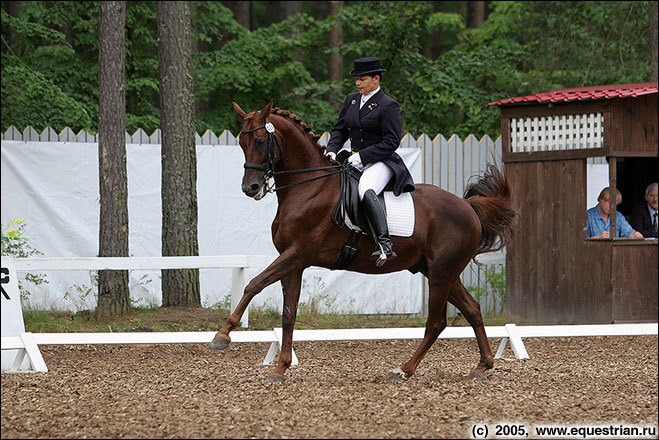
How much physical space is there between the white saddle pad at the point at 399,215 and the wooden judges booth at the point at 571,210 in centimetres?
482

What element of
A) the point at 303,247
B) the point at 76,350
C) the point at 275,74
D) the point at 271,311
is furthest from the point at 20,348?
the point at 275,74

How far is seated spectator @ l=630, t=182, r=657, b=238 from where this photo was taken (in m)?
13.4

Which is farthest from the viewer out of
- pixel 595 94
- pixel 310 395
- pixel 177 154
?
pixel 595 94

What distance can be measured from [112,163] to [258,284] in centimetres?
474

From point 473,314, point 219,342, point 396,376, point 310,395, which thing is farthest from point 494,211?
point 219,342

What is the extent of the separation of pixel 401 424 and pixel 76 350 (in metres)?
5.55

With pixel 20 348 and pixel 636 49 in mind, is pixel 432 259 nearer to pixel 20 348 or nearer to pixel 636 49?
pixel 20 348

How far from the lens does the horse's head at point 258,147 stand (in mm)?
7586

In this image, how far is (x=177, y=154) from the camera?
39.2 ft

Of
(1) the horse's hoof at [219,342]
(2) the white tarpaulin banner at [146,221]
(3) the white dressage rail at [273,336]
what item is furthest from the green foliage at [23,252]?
(1) the horse's hoof at [219,342]

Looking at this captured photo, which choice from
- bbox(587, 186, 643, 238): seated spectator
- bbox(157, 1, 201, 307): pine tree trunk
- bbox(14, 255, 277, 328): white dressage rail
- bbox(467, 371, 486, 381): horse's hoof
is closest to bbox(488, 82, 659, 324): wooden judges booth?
bbox(587, 186, 643, 238): seated spectator

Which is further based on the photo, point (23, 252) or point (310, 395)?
point (23, 252)

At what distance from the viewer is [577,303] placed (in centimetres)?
1262

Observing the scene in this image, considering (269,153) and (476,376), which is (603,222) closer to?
(476,376)
